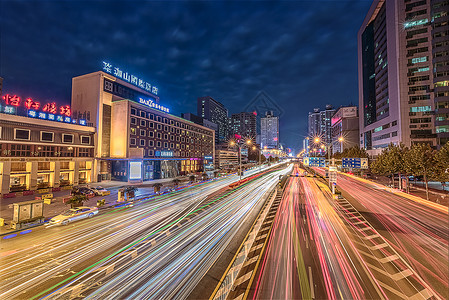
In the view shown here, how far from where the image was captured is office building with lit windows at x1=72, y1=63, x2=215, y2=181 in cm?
5144

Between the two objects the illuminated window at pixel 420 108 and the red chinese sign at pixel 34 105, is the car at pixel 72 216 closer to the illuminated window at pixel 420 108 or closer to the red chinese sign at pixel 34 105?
the red chinese sign at pixel 34 105

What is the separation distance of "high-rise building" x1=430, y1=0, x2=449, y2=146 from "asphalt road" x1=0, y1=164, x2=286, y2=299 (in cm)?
8324

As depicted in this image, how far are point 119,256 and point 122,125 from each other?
158 feet

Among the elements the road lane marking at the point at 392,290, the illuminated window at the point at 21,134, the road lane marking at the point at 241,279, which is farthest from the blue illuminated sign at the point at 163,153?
the road lane marking at the point at 392,290

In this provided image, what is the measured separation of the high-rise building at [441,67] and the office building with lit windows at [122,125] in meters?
93.6

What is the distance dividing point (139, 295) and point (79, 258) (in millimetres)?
6695

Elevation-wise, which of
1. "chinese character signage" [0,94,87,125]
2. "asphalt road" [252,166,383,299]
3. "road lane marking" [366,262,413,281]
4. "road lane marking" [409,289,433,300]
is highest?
"chinese character signage" [0,94,87,125]

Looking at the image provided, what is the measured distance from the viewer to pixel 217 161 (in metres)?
123

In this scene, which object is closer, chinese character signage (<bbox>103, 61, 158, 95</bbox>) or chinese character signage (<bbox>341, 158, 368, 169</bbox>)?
chinese character signage (<bbox>341, 158, 368, 169</bbox>)

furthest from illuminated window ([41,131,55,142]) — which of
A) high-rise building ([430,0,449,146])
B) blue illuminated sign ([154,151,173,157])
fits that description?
high-rise building ([430,0,449,146])

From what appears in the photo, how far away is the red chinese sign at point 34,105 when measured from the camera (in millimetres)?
34656

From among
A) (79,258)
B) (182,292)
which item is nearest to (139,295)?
(182,292)

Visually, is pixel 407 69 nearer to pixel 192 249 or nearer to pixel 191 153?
pixel 191 153

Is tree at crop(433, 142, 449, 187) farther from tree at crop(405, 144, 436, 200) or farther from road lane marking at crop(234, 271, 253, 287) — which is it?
road lane marking at crop(234, 271, 253, 287)
